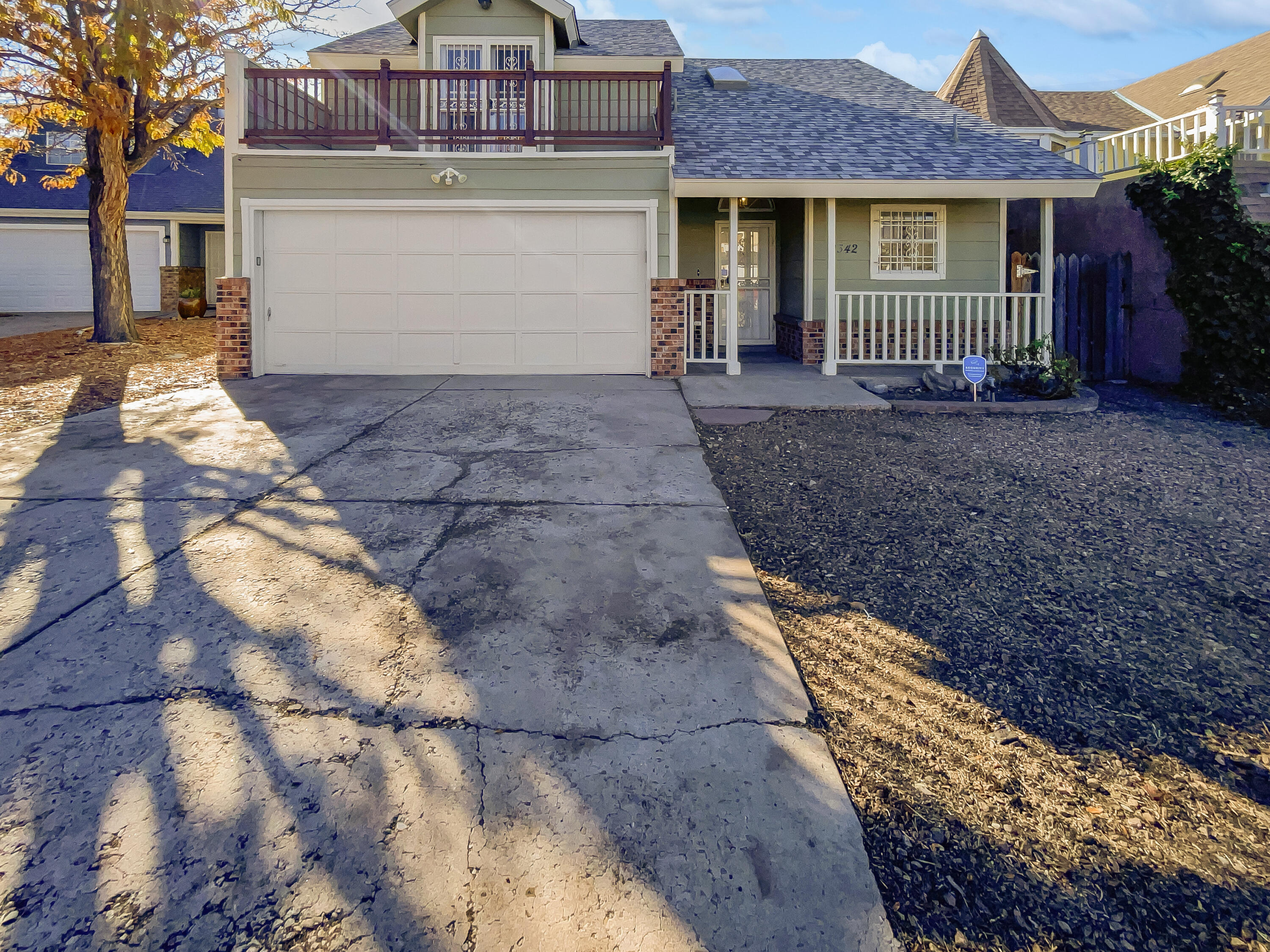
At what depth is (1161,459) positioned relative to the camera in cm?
658

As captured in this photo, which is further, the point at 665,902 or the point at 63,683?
the point at 63,683

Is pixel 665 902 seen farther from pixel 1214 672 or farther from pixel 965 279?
pixel 965 279

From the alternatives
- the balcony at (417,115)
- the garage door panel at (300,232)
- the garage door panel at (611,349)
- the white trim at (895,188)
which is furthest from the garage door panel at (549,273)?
the garage door panel at (300,232)

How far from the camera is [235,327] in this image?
10023 mm

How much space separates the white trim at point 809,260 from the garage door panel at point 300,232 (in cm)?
647

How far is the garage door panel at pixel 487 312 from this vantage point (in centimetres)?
1044

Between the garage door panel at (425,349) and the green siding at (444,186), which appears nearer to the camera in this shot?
the green siding at (444,186)

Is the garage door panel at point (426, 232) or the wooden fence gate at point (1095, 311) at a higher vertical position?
the garage door panel at point (426, 232)

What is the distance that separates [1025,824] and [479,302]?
9.25 m

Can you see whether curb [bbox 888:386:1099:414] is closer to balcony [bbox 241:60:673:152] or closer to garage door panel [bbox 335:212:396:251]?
balcony [bbox 241:60:673:152]

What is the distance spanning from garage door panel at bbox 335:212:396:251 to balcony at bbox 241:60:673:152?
0.82 m

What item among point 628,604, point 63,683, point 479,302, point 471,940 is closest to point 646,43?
point 479,302

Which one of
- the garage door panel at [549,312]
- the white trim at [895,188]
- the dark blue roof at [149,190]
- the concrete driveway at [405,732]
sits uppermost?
the dark blue roof at [149,190]

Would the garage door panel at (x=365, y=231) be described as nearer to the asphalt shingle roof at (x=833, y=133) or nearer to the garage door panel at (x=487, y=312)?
the garage door panel at (x=487, y=312)
